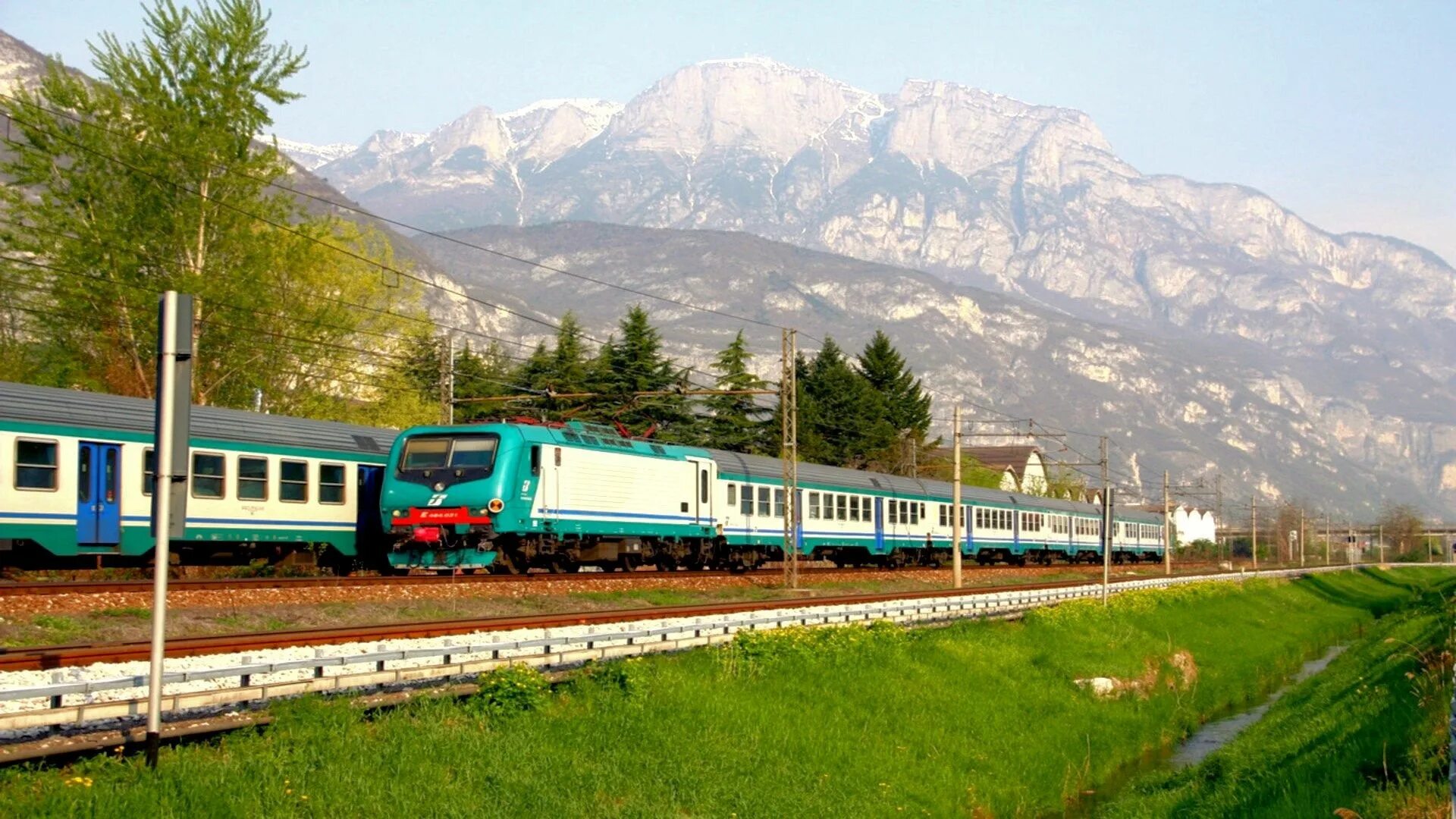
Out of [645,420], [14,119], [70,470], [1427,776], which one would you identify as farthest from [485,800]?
[645,420]

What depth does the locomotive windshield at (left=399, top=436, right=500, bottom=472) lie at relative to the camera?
32.2 meters

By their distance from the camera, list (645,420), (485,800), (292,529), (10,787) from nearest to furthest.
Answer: (10,787), (485,800), (292,529), (645,420)

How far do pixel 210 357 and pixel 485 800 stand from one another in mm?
35048

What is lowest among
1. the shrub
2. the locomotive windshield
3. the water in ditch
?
the water in ditch

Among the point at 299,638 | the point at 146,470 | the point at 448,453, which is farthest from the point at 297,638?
the point at 448,453

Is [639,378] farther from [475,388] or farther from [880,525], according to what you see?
[880,525]

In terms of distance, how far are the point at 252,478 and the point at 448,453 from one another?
419cm

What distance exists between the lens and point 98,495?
87.7ft

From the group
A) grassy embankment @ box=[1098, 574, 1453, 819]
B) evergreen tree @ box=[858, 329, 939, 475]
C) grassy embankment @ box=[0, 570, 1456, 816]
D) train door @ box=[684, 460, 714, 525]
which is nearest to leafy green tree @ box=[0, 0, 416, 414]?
train door @ box=[684, 460, 714, 525]

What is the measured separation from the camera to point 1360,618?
65.4 m

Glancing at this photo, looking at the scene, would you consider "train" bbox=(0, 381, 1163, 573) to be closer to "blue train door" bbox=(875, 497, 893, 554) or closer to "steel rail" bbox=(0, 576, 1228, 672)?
"steel rail" bbox=(0, 576, 1228, 672)

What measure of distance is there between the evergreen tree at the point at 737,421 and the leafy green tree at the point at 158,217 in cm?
4232

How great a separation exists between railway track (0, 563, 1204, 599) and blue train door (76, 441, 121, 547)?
880mm

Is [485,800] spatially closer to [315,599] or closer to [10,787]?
[10,787]
